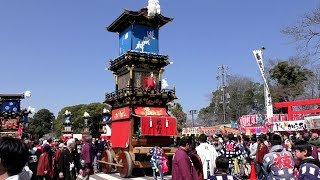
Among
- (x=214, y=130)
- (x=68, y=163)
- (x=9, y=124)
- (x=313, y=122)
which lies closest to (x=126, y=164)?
(x=68, y=163)

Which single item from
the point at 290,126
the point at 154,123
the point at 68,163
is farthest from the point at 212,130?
the point at 68,163

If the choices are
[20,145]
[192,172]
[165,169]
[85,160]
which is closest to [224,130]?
[165,169]

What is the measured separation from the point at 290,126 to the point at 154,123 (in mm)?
13910

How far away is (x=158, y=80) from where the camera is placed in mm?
20078

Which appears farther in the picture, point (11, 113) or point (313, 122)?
point (11, 113)

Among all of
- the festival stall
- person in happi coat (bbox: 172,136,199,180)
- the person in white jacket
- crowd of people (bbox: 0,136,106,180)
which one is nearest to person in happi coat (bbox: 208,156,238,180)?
person in happi coat (bbox: 172,136,199,180)

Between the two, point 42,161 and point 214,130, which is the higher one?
point 214,130

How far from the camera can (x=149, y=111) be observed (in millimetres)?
19000

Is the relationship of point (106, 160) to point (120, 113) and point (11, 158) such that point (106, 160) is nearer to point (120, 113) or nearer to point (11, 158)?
point (120, 113)

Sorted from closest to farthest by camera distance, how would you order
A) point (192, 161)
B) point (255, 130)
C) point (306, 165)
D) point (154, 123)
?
point (306, 165)
point (192, 161)
point (154, 123)
point (255, 130)

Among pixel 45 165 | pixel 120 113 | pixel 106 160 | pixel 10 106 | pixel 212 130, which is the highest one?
pixel 10 106

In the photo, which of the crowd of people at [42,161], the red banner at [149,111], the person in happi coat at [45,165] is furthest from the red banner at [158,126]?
the person in happi coat at [45,165]

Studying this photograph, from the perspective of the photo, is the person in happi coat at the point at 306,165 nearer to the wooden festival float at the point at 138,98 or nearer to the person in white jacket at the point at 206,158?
the person in white jacket at the point at 206,158

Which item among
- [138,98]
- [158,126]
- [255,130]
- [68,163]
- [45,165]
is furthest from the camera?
[255,130]
